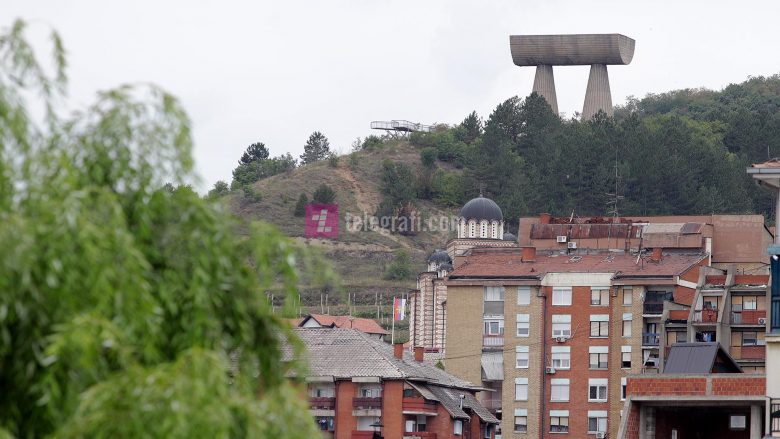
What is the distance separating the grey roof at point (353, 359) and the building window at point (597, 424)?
6.85 m

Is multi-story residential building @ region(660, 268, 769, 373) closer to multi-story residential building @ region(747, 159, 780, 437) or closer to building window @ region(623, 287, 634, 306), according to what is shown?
building window @ region(623, 287, 634, 306)

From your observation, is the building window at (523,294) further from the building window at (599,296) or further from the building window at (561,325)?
the building window at (599,296)

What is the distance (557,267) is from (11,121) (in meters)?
79.3

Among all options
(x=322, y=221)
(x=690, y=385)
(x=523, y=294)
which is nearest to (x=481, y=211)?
(x=322, y=221)

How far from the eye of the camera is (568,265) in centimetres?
9538

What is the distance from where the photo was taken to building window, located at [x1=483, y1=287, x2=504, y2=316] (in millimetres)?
94125

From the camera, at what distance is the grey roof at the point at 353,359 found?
8112cm

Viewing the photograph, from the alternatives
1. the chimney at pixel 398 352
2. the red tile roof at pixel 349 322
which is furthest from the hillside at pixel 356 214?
the chimney at pixel 398 352

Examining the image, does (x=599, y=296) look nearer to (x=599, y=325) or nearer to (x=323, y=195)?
(x=599, y=325)

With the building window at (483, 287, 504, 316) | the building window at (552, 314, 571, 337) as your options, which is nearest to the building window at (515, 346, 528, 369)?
the building window at (552, 314, 571, 337)

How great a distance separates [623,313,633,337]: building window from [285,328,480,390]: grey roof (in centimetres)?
926

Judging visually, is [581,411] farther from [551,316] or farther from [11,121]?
[11,121]

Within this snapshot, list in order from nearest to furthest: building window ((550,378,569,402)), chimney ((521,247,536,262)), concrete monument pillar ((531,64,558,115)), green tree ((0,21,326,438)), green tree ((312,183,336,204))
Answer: green tree ((0,21,326,438)), building window ((550,378,569,402)), chimney ((521,247,536,262)), green tree ((312,183,336,204)), concrete monument pillar ((531,64,558,115))

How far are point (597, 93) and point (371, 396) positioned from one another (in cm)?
10378
